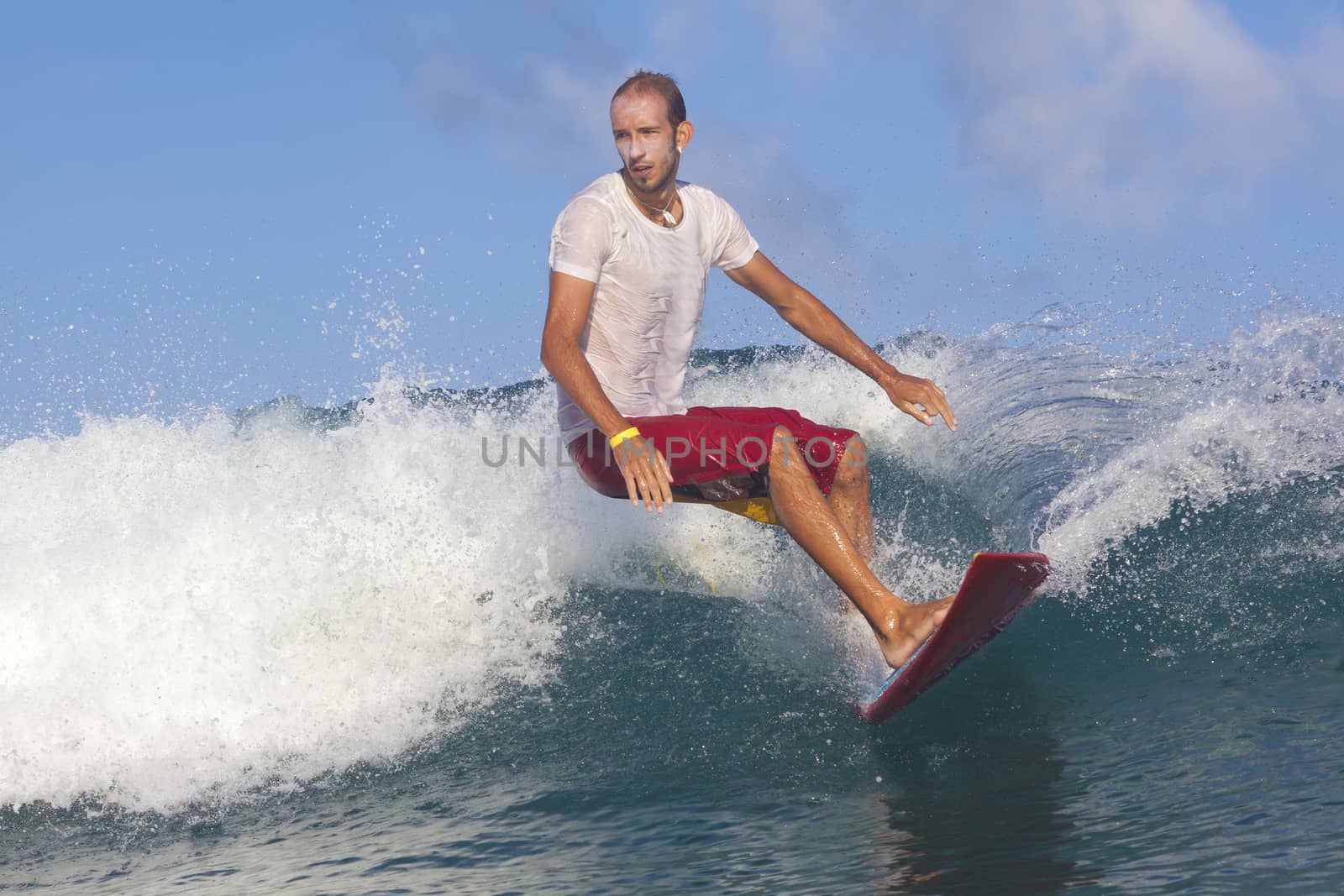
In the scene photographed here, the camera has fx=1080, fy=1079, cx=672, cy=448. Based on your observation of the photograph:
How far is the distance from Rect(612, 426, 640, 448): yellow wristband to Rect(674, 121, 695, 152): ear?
1260mm

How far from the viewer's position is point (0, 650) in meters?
→ 5.79

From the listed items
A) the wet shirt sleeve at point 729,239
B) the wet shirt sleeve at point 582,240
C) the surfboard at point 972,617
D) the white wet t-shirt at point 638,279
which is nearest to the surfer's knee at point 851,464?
the white wet t-shirt at point 638,279

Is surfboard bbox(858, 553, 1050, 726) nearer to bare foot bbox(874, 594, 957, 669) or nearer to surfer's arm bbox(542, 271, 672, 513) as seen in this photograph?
bare foot bbox(874, 594, 957, 669)

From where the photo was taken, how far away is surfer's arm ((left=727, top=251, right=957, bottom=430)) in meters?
4.75

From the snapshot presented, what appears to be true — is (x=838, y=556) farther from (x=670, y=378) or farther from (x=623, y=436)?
(x=670, y=378)

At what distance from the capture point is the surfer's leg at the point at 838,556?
13.0ft

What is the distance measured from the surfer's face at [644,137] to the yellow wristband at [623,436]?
1.07 meters

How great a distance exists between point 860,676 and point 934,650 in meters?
1.01

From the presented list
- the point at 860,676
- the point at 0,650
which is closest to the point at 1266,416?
the point at 860,676

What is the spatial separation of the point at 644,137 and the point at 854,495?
1.76 m

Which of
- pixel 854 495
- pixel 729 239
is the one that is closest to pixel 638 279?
pixel 729 239

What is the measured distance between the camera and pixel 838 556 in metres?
4.12

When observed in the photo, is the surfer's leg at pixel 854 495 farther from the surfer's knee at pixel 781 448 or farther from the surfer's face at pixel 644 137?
the surfer's face at pixel 644 137

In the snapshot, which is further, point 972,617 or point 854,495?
point 854,495
